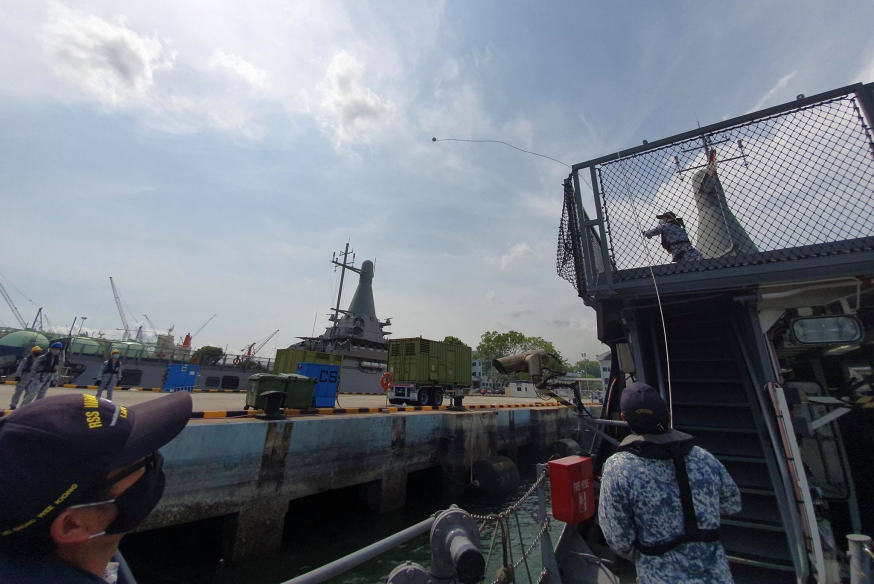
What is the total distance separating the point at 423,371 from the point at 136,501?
1836cm

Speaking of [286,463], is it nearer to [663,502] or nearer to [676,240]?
[663,502]

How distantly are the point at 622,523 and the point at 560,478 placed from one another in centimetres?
158

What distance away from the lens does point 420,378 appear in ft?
62.8

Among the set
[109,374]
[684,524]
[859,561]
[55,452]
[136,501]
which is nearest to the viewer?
[55,452]

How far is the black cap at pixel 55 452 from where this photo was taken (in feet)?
2.95

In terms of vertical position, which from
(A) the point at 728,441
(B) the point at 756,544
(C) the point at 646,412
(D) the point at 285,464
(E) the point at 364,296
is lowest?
(D) the point at 285,464

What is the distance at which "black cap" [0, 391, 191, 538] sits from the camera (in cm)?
90

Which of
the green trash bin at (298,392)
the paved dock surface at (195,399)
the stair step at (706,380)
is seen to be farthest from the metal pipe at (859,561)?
the paved dock surface at (195,399)

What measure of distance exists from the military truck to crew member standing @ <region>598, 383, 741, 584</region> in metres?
16.5

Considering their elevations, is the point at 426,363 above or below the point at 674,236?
below

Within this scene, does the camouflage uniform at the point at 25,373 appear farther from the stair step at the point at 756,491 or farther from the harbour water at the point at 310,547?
the stair step at the point at 756,491

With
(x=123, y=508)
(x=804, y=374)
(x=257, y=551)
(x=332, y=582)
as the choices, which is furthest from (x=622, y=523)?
(x=257, y=551)

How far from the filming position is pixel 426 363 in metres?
19.3

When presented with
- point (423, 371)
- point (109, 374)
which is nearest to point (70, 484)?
point (109, 374)
